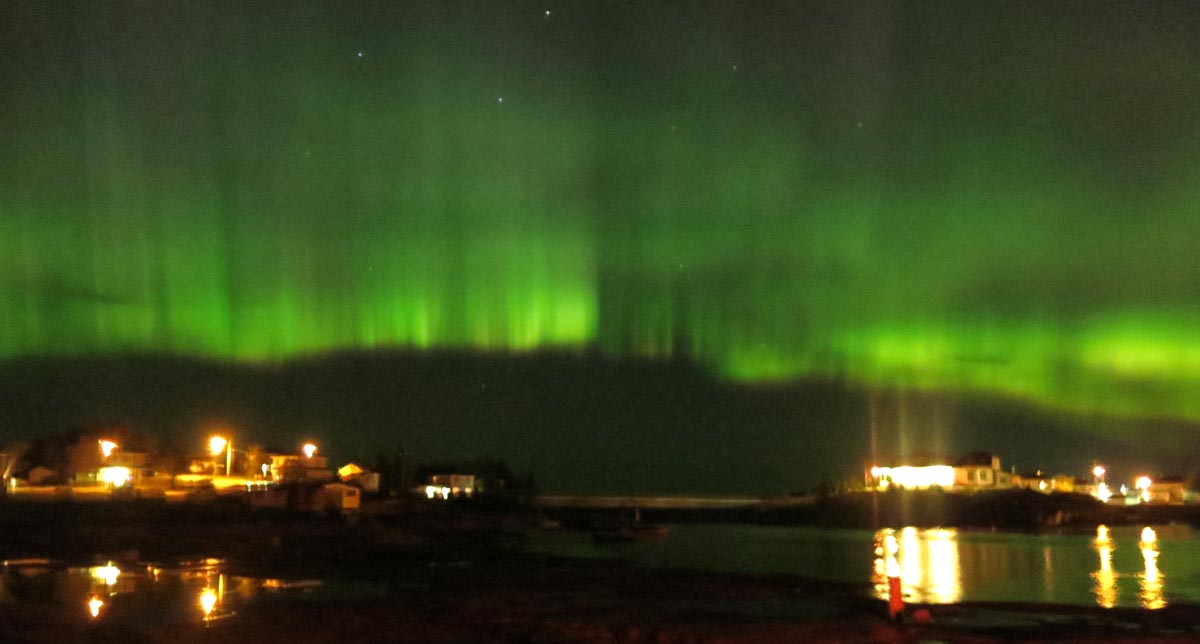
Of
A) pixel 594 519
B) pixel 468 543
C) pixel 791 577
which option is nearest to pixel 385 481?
pixel 594 519

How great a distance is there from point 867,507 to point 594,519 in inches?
896

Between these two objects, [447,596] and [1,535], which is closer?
[447,596]

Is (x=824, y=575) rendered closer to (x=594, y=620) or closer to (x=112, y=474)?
(x=594, y=620)

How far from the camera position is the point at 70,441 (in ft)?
263

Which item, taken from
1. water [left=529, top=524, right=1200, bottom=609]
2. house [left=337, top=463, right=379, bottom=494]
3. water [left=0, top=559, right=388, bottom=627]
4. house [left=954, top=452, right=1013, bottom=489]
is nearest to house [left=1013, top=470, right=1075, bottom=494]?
house [left=954, top=452, right=1013, bottom=489]

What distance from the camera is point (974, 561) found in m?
38.2

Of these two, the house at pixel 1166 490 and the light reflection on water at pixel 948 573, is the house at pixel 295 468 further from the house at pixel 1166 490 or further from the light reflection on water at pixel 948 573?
the house at pixel 1166 490

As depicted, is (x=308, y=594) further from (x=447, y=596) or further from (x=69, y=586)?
(x=69, y=586)

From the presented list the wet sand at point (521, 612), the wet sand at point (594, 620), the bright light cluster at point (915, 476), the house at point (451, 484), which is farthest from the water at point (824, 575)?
the bright light cluster at point (915, 476)

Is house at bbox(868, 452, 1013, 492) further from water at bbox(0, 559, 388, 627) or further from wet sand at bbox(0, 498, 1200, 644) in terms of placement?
water at bbox(0, 559, 388, 627)

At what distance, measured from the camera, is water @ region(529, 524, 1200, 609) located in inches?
1043

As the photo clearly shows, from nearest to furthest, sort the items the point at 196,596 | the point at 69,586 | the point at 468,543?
the point at 196,596
the point at 69,586
the point at 468,543

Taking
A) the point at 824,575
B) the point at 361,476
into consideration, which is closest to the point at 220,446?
the point at 361,476

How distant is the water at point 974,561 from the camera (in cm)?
2650
